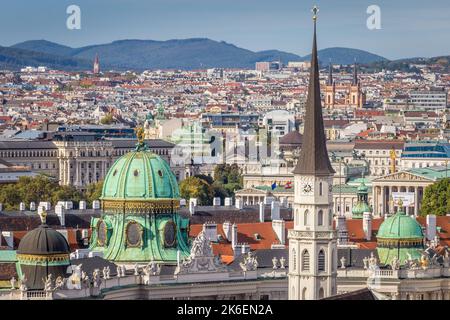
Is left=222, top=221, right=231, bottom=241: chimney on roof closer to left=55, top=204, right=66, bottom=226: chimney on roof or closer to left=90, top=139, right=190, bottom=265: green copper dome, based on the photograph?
left=55, top=204, right=66, bottom=226: chimney on roof

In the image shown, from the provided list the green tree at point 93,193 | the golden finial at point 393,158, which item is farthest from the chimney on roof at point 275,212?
the golden finial at point 393,158

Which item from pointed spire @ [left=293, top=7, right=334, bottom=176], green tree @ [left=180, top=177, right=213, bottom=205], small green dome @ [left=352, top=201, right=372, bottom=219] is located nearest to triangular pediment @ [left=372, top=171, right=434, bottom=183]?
green tree @ [left=180, top=177, right=213, bottom=205]

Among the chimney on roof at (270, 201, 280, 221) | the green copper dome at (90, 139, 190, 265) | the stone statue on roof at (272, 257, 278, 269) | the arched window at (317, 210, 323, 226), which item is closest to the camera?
the arched window at (317, 210, 323, 226)

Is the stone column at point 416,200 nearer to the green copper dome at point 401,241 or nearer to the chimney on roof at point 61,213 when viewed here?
the chimney on roof at point 61,213

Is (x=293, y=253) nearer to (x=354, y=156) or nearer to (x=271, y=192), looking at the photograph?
(x=271, y=192)

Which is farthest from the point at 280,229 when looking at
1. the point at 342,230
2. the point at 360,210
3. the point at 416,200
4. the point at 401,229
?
the point at 416,200

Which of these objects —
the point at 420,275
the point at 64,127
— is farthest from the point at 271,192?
the point at 420,275
